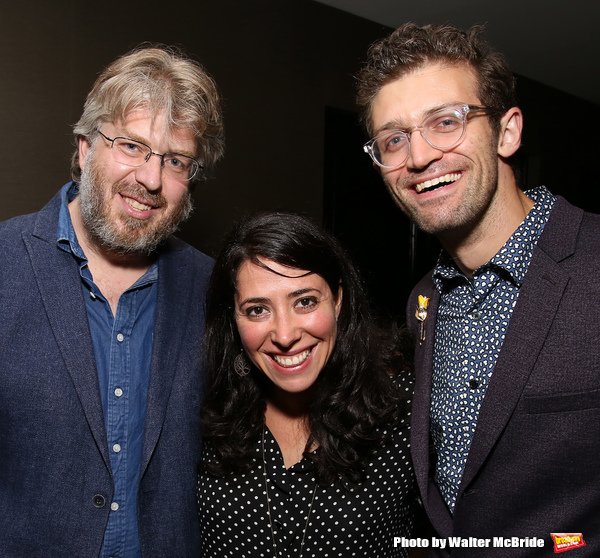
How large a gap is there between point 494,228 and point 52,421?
4.73 feet

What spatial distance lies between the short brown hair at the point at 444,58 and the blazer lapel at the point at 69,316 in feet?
3.75

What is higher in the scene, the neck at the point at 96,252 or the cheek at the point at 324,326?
the neck at the point at 96,252

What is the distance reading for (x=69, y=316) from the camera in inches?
69.5

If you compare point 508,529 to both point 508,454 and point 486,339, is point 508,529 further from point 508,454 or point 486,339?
point 486,339

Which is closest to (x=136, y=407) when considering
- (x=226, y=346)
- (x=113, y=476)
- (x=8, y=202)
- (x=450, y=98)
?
(x=113, y=476)

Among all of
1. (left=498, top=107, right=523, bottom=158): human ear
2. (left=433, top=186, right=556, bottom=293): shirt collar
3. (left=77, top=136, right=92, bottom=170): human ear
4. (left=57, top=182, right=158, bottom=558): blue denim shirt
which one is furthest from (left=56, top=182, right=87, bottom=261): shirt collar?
(left=498, top=107, right=523, bottom=158): human ear

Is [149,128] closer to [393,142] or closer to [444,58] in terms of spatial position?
[393,142]

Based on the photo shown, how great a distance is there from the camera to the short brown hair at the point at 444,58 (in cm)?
170

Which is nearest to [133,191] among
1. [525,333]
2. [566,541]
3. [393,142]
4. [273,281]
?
[273,281]

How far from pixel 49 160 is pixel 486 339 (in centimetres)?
265

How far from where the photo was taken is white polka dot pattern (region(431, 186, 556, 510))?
5.28 feet

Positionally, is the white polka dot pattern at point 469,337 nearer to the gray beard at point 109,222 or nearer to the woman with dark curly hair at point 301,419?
the woman with dark curly hair at point 301,419

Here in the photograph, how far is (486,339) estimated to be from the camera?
5.35ft

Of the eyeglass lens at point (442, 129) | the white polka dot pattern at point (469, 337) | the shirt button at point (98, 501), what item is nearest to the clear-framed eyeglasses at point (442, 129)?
the eyeglass lens at point (442, 129)
